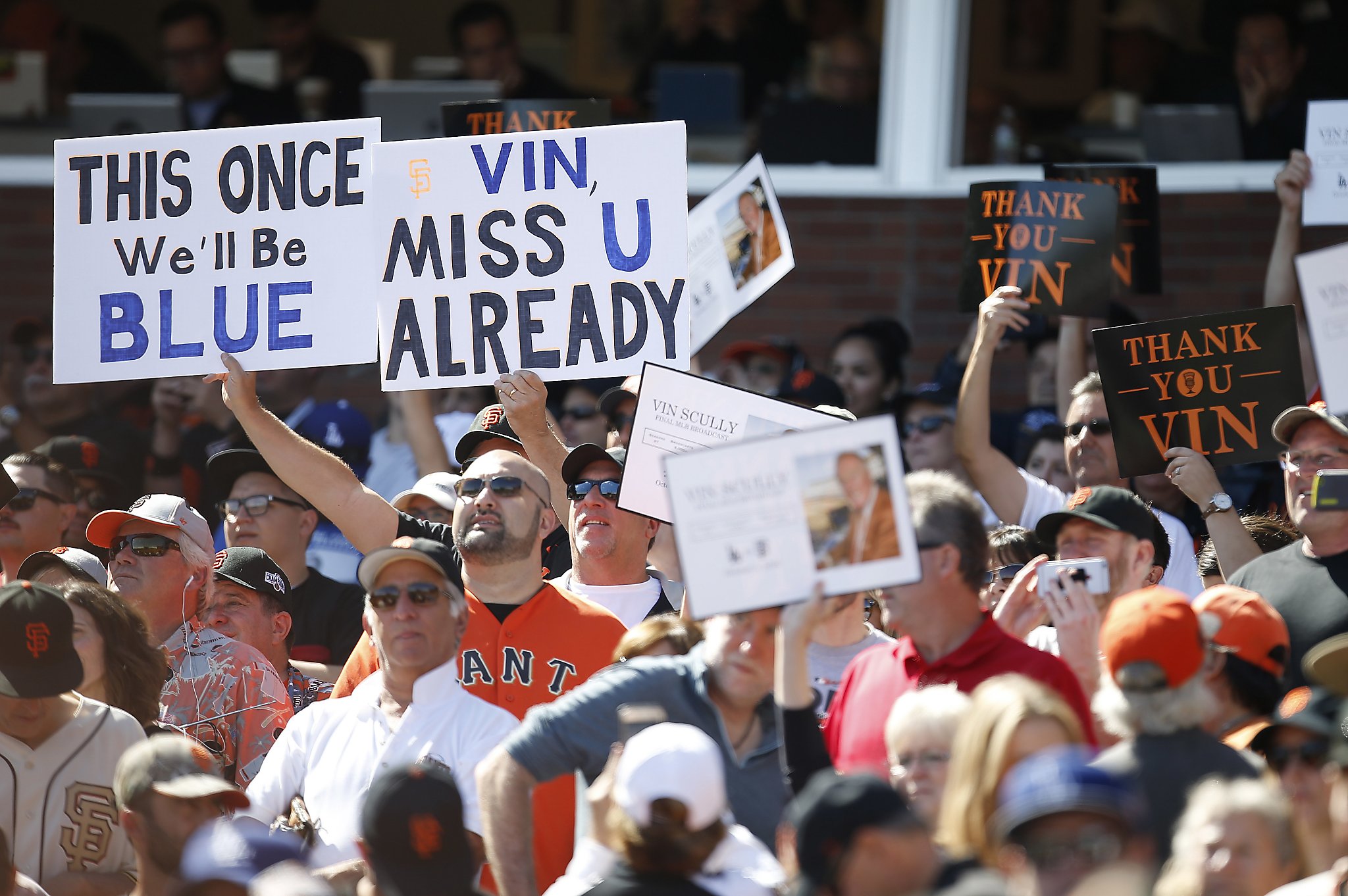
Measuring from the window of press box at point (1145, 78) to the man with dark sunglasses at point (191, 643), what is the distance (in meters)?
5.13

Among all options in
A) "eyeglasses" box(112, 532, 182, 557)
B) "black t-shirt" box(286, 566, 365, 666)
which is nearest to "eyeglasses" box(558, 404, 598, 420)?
"black t-shirt" box(286, 566, 365, 666)

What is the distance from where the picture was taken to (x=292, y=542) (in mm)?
6668

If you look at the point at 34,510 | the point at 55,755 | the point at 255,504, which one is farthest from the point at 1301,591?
the point at 34,510

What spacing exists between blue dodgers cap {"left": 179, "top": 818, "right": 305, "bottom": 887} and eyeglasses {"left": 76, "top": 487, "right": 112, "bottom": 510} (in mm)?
4181

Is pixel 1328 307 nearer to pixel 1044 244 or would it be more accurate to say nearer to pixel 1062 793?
pixel 1044 244

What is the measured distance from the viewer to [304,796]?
14.8ft

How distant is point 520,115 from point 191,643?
2708 mm

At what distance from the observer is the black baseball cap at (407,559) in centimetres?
465

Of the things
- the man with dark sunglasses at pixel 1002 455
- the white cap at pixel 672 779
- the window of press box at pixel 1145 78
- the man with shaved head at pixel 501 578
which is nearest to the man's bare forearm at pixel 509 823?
the man with shaved head at pixel 501 578

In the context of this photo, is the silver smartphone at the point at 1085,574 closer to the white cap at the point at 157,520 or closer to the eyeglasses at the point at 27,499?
the white cap at the point at 157,520

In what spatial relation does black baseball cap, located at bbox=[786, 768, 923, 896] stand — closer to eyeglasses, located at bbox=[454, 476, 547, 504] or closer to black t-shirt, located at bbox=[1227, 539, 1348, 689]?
black t-shirt, located at bbox=[1227, 539, 1348, 689]

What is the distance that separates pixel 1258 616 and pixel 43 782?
2.88 metres

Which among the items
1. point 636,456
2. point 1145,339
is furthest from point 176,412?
point 1145,339

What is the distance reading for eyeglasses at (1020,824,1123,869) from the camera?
293 cm
